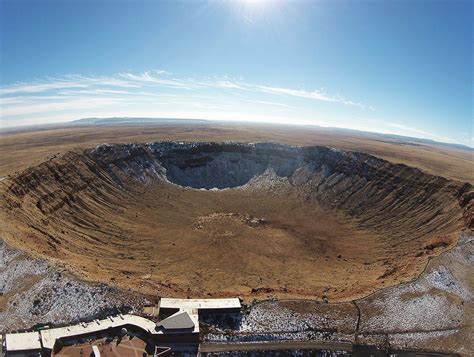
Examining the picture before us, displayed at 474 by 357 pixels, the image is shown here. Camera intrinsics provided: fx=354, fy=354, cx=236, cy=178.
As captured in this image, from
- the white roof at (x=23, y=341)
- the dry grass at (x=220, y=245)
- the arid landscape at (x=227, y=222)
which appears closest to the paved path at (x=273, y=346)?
the arid landscape at (x=227, y=222)

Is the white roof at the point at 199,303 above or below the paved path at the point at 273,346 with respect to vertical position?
above

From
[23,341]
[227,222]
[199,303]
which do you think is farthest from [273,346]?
[227,222]

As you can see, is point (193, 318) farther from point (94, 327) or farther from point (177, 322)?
point (94, 327)

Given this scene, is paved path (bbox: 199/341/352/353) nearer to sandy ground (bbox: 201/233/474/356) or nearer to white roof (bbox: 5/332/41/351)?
sandy ground (bbox: 201/233/474/356)

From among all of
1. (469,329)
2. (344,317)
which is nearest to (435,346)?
(469,329)

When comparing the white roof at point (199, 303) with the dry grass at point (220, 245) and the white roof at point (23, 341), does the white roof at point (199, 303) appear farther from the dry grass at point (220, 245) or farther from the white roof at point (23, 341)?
the white roof at point (23, 341)

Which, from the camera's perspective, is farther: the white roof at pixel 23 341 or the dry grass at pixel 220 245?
the dry grass at pixel 220 245
